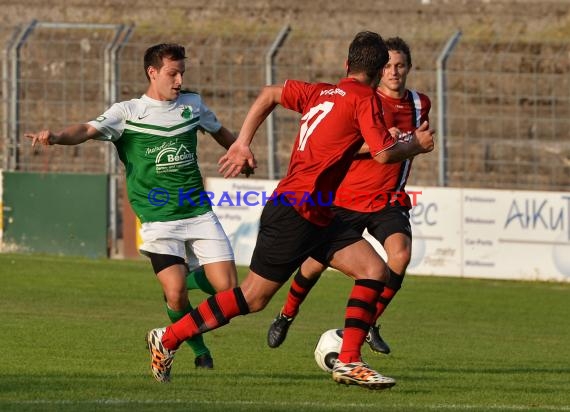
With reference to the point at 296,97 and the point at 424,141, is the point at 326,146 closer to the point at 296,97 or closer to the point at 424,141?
the point at 296,97

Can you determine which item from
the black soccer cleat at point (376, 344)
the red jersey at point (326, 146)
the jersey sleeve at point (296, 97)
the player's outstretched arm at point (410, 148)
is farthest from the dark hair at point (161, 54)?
the black soccer cleat at point (376, 344)

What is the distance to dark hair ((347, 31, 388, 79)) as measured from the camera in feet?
26.7

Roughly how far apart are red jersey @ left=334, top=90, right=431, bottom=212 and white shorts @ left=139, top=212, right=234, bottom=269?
66.4 inches

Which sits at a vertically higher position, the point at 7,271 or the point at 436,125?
the point at 436,125

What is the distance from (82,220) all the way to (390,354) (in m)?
9.81

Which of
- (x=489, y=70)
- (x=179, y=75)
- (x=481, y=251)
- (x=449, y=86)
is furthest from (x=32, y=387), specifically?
(x=489, y=70)

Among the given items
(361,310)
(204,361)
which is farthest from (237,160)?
(204,361)

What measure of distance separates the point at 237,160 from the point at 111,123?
1.54 metres

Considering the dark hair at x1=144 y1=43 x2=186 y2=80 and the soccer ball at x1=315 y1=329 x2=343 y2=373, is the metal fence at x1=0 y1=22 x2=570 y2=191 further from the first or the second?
the soccer ball at x1=315 y1=329 x2=343 y2=373

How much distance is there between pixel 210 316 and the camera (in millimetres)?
8188

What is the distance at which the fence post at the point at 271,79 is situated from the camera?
18969 millimetres

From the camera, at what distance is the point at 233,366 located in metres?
9.42

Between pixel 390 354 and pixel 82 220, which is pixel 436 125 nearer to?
pixel 82 220

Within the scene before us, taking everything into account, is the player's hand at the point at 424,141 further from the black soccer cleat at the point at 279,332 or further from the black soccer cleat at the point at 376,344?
the black soccer cleat at the point at 376,344
